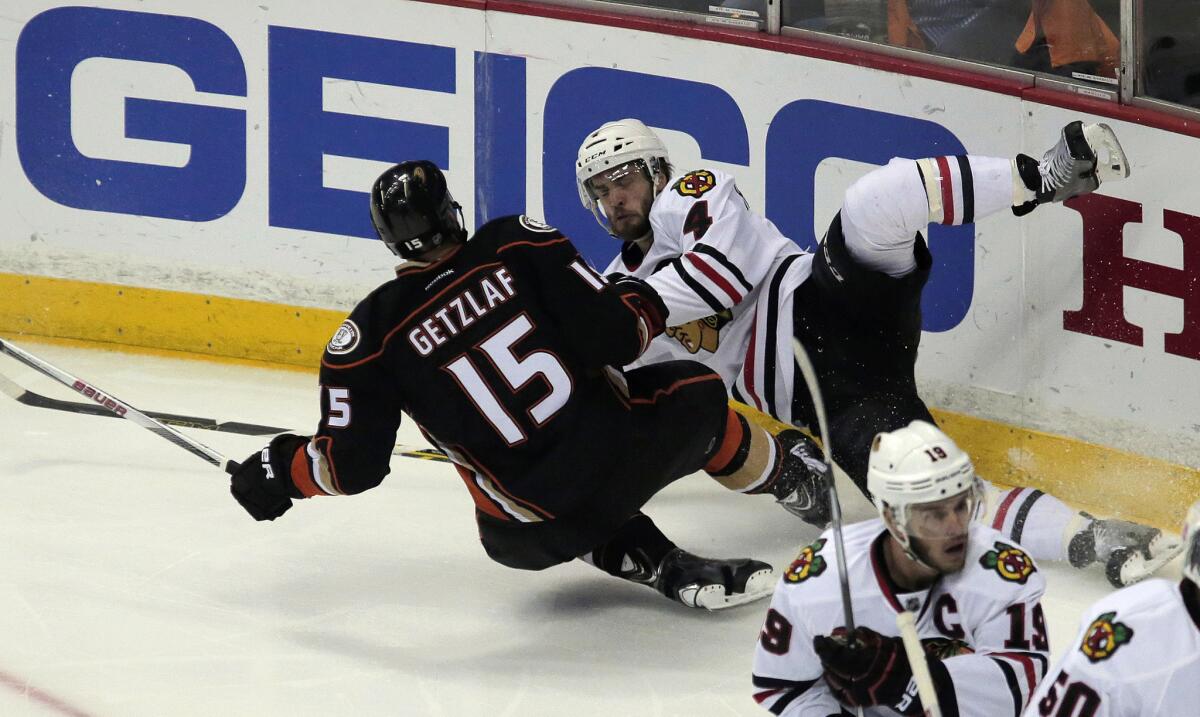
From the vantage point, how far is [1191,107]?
3.90 meters

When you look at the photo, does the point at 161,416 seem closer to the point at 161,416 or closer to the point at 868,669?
the point at 161,416

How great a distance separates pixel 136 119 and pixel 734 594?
8.49ft

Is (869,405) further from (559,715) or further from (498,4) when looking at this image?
(498,4)

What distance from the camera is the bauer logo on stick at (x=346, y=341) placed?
325 centimetres

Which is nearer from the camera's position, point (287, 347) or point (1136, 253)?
point (1136, 253)

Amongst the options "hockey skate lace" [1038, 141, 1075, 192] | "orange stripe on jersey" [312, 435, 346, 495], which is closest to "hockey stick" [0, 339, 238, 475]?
"orange stripe on jersey" [312, 435, 346, 495]

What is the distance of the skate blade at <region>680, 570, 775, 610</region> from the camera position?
3.54 m

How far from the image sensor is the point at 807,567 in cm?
244

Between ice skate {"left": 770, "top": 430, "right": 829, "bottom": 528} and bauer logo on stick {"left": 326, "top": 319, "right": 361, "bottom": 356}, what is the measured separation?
1102mm

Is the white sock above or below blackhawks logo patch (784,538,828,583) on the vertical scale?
below

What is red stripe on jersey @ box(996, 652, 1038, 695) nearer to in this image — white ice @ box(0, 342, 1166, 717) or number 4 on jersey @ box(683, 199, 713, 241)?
white ice @ box(0, 342, 1166, 717)

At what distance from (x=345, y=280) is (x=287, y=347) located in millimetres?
292

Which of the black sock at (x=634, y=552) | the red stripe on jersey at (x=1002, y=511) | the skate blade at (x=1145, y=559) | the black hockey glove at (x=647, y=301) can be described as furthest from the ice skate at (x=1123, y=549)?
the black hockey glove at (x=647, y=301)

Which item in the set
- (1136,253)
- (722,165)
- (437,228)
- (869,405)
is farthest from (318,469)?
(1136,253)
